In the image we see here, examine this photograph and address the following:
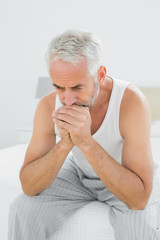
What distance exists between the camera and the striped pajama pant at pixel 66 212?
111 cm

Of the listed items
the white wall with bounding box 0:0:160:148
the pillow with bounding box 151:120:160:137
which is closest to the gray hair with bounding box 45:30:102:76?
the pillow with bounding box 151:120:160:137

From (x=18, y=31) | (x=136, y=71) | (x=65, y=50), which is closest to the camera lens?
(x=65, y=50)

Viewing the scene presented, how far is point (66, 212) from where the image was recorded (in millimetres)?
1247

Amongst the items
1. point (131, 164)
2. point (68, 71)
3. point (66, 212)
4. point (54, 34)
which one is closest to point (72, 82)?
point (68, 71)

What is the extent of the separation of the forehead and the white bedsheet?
56 centimetres

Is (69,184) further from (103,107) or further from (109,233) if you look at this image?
(103,107)

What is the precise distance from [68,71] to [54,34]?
110 inches

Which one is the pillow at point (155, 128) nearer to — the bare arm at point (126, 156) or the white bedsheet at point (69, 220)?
the white bedsheet at point (69, 220)

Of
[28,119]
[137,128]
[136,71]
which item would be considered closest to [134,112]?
[137,128]

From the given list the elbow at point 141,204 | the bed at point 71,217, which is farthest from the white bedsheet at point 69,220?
the elbow at point 141,204

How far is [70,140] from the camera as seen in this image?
4.11 ft

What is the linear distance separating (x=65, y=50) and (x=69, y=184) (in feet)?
2.02

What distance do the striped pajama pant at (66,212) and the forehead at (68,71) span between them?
495 millimetres

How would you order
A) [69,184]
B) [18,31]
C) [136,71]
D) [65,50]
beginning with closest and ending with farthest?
[65,50]
[69,184]
[136,71]
[18,31]
